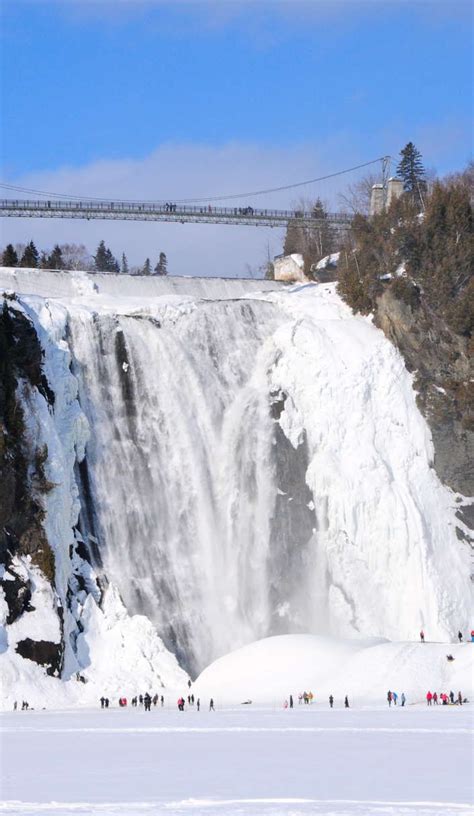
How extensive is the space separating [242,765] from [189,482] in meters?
32.4

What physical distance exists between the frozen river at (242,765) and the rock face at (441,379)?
2344 cm

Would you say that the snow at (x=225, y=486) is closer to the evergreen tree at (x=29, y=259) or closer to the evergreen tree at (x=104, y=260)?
the evergreen tree at (x=29, y=259)

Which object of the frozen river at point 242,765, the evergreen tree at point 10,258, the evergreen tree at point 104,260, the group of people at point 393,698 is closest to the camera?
the frozen river at point 242,765

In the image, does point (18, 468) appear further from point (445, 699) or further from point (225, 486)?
point (445, 699)

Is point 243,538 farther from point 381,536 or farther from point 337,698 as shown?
point 337,698

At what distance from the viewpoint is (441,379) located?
67.2 meters

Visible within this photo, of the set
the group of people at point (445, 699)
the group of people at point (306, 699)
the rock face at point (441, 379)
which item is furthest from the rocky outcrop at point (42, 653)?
the rock face at point (441, 379)

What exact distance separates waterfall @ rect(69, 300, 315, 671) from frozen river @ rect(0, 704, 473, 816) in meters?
14.9

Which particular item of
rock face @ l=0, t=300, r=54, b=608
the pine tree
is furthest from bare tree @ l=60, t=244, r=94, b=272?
rock face @ l=0, t=300, r=54, b=608

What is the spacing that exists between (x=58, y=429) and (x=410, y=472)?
17225 mm

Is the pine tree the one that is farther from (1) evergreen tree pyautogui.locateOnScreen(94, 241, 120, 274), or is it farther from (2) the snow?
(2) the snow

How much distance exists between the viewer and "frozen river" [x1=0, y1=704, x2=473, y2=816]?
24.0 metres

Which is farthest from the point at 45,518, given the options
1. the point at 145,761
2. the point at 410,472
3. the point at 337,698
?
the point at 145,761

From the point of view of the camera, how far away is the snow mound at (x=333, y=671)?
4934 centimetres
